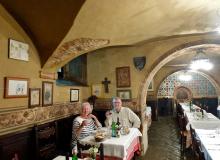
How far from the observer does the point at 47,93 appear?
3602 millimetres

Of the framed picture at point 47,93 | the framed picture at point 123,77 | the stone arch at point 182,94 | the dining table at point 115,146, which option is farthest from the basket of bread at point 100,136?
the stone arch at point 182,94

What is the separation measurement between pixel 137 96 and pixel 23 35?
9.94 feet

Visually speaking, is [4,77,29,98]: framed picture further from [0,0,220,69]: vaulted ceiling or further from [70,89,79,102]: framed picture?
[70,89,79,102]: framed picture

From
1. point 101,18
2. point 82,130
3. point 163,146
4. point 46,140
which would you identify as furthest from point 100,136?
point 163,146

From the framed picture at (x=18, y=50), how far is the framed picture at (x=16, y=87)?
1.04 feet

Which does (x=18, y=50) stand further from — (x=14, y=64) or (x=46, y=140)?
(x=46, y=140)

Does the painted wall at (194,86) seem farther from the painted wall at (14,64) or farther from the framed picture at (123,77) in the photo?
the painted wall at (14,64)

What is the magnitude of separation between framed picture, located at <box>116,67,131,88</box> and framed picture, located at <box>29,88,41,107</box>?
2313 millimetres

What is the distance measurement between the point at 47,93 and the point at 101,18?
1.79 meters

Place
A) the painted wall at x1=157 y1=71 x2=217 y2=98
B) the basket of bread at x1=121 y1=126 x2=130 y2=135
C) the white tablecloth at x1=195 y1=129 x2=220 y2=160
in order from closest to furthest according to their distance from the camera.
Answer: the white tablecloth at x1=195 y1=129 x2=220 y2=160, the basket of bread at x1=121 y1=126 x2=130 y2=135, the painted wall at x1=157 y1=71 x2=217 y2=98

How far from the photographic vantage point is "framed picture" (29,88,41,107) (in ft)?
10.2

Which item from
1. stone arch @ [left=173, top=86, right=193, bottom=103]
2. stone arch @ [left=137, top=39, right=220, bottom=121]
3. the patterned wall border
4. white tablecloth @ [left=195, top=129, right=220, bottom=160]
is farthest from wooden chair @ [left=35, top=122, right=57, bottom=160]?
stone arch @ [left=173, top=86, right=193, bottom=103]

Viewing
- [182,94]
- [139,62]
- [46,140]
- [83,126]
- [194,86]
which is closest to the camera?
[83,126]

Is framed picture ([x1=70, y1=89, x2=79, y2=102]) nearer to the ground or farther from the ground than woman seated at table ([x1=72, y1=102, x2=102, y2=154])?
farther from the ground
